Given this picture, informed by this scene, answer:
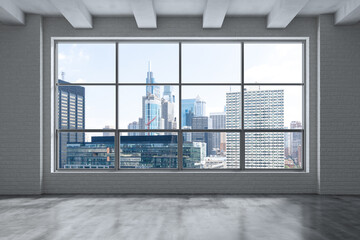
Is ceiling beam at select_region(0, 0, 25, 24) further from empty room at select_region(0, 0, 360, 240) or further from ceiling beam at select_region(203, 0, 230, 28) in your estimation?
ceiling beam at select_region(203, 0, 230, 28)

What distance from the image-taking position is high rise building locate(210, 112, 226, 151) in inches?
260

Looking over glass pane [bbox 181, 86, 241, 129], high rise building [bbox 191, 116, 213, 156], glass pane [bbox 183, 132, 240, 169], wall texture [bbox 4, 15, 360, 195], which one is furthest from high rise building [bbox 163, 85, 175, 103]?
wall texture [bbox 4, 15, 360, 195]

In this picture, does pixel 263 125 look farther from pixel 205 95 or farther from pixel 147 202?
pixel 147 202

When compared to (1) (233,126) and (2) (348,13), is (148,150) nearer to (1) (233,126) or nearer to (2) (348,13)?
(1) (233,126)

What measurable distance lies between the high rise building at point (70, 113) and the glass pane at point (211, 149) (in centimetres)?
238

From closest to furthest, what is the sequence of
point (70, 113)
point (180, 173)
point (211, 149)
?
point (180, 173)
point (211, 149)
point (70, 113)

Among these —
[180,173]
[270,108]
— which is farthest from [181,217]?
[270,108]

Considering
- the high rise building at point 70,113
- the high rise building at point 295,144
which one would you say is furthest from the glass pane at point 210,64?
the high rise building at point 70,113

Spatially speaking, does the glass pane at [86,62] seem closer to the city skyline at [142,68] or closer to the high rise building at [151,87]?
the city skyline at [142,68]

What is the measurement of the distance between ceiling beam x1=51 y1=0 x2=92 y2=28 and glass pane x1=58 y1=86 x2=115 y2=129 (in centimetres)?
137

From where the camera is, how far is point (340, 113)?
248 inches

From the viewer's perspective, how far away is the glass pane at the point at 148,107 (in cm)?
662

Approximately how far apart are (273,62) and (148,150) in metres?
3.44

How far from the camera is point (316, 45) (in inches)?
256
